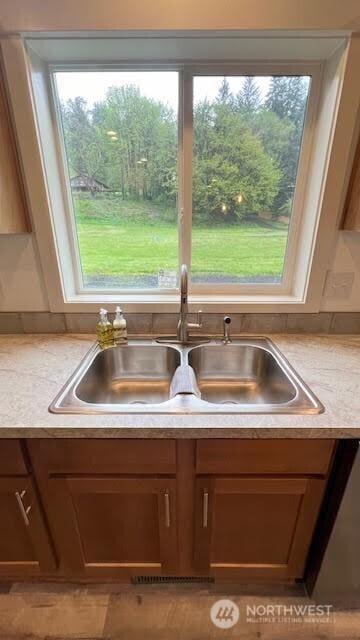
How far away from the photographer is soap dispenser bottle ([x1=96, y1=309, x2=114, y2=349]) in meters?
1.30

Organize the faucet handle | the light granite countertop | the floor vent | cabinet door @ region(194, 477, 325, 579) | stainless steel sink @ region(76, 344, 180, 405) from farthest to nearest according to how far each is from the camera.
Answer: the faucet handle < stainless steel sink @ region(76, 344, 180, 405) < the floor vent < cabinet door @ region(194, 477, 325, 579) < the light granite countertop

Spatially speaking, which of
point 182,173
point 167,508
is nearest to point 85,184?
point 182,173

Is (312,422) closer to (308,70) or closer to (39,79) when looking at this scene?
(308,70)

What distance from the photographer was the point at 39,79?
3.74 feet

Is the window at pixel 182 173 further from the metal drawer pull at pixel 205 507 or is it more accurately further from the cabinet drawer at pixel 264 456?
the metal drawer pull at pixel 205 507

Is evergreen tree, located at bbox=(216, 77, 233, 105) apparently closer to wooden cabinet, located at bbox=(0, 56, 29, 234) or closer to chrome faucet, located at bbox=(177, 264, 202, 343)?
chrome faucet, located at bbox=(177, 264, 202, 343)

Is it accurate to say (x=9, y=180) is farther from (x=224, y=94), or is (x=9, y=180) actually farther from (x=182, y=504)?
(x=182, y=504)

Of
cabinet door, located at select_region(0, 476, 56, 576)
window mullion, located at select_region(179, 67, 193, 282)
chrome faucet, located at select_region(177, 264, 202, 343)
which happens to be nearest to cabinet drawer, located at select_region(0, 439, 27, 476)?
cabinet door, located at select_region(0, 476, 56, 576)

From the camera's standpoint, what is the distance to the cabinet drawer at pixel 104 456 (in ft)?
2.86

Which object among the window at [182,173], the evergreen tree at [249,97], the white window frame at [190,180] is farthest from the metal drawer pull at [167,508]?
the evergreen tree at [249,97]

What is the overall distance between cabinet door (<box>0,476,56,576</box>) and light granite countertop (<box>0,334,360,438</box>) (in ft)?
0.82

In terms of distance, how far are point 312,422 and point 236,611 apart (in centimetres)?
94

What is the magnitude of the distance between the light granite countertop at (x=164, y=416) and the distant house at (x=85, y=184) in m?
0.79

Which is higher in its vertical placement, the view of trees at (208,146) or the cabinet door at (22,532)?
the view of trees at (208,146)
